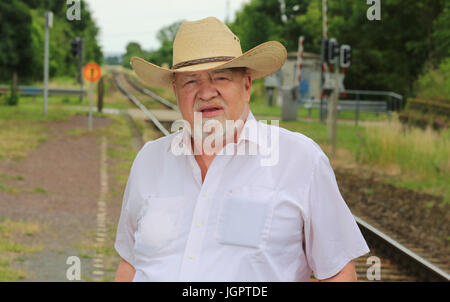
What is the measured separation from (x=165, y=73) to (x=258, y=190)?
57 cm

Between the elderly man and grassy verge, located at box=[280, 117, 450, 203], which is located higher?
the elderly man

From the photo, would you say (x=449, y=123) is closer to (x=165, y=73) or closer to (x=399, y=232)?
(x=399, y=232)

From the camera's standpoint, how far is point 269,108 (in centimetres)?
2547

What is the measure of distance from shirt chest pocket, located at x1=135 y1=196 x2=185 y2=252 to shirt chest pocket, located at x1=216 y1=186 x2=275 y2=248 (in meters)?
0.15

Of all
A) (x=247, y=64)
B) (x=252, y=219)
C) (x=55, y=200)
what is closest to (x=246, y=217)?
(x=252, y=219)

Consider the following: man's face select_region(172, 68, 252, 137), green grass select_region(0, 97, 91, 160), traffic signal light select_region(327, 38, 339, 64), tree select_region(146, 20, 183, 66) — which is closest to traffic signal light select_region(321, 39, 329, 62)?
traffic signal light select_region(327, 38, 339, 64)

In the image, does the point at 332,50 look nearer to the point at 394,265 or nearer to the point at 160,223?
the point at 394,265

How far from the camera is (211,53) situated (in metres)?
2.22

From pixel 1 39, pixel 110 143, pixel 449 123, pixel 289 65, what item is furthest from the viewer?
pixel 1 39

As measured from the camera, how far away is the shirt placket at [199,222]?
80.4 inches

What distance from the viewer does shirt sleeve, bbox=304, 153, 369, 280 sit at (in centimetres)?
202

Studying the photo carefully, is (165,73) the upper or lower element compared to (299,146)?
upper

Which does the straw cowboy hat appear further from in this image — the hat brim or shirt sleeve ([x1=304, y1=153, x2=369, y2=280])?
shirt sleeve ([x1=304, y1=153, x2=369, y2=280])

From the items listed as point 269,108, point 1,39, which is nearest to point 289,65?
point 269,108
